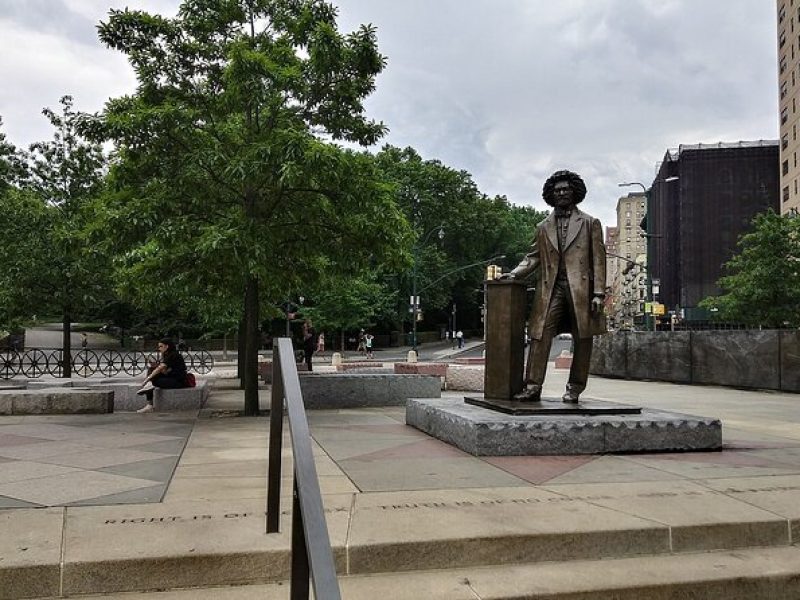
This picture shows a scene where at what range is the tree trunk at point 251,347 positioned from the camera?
37.0 feet

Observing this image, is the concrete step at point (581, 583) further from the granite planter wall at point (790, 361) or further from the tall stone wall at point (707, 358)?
the tall stone wall at point (707, 358)

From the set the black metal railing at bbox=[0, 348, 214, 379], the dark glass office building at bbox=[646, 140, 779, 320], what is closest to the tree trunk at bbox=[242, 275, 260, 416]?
the black metal railing at bbox=[0, 348, 214, 379]

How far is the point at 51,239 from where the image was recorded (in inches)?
712

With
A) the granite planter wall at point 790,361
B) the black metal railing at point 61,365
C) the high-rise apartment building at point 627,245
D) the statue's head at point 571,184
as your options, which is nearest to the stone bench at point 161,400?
the statue's head at point 571,184

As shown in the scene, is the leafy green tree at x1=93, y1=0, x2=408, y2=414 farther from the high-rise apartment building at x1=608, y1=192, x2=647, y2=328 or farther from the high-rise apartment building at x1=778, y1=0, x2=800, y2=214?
the high-rise apartment building at x1=608, y1=192, x2=647, y2=328

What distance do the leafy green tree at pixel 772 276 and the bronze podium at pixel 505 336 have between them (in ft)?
102

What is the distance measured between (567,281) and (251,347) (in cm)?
540

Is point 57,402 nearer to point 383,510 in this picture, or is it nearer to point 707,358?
point 383,510

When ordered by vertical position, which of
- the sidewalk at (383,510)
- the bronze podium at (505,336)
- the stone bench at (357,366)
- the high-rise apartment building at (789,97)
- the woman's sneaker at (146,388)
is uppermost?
the high-rise apartment building at (789,97)

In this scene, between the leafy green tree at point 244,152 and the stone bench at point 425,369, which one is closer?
the leafy green tree at point 244,152

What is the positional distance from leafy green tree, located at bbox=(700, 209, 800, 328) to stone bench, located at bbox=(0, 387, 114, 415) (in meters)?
32.4

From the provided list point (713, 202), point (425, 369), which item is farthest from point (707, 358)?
point (713, 202)

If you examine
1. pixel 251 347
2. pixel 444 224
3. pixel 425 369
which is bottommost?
pixel 425 369

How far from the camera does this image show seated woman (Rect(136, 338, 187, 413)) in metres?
12.1
